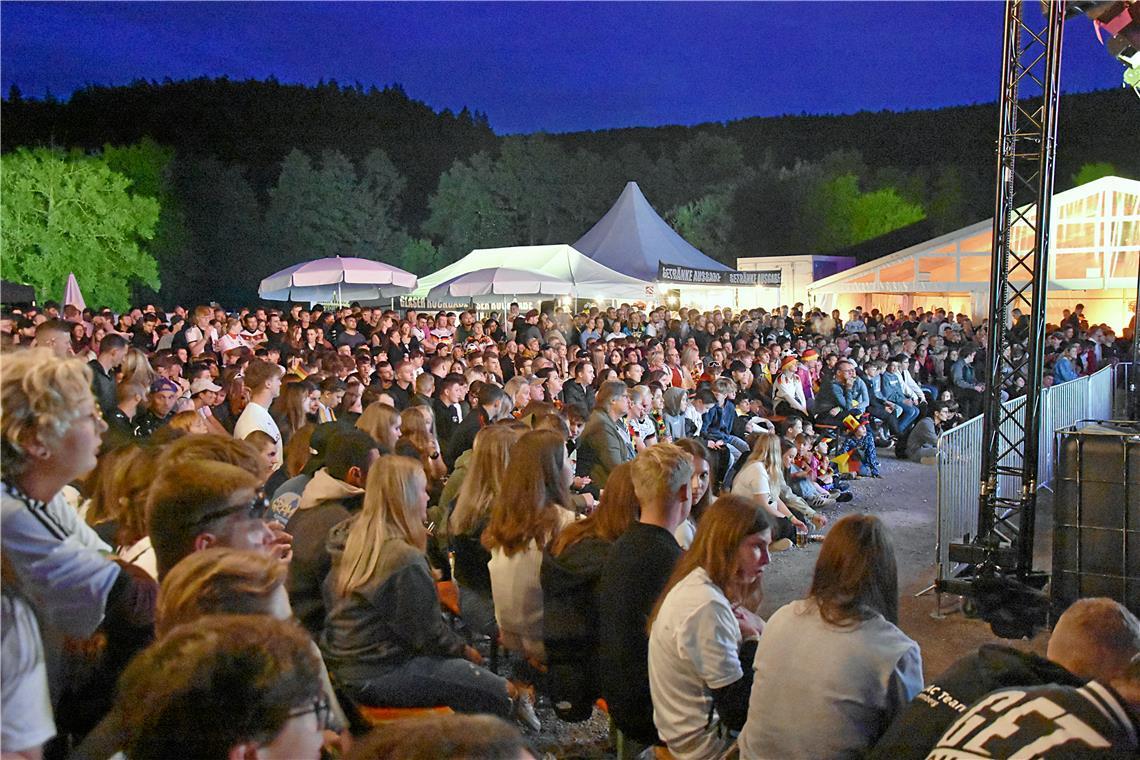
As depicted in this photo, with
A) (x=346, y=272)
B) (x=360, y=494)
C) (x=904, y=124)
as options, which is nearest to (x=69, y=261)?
(x=346, y=272)

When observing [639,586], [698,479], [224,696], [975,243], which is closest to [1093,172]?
A: [975,243]

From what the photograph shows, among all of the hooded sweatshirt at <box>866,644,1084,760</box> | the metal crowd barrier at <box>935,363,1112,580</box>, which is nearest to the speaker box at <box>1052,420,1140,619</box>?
the metal crowd barrier at <box>935,363,1112,580</box>

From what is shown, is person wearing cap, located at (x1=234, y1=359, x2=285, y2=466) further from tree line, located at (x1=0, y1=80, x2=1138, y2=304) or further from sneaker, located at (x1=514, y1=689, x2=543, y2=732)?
tree line, located at (x1=0, y1=80, x2=1138, y2=304)

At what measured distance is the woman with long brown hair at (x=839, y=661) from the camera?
2492mm

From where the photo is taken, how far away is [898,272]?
25938 millimetres

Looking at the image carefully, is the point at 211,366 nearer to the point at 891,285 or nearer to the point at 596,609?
the point at 596,609

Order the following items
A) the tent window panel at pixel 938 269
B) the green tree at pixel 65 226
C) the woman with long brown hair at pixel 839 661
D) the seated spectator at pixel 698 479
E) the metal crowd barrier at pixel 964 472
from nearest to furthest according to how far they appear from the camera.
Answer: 1. the woman with long brown hair at pixel 839 661
2. the seated spectator at pixel 698 479
3. the metal crowd barrier at pixel 964 472
4. the tent window panel at pixel 938 269
5. the green tree at pixel 65 226

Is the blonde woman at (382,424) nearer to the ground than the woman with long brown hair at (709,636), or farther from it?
farther from it

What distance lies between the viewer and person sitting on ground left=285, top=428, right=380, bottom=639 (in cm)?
352

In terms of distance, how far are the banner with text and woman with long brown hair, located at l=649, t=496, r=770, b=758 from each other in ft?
57.0

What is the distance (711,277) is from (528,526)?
18217 millimetres

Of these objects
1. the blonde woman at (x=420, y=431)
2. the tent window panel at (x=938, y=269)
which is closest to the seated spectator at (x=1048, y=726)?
the blonde woman at (x=420, y=431)

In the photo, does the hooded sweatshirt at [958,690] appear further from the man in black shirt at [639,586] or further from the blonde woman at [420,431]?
the blonde woman at [420,431]

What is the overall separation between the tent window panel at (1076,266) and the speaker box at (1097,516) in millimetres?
19760
